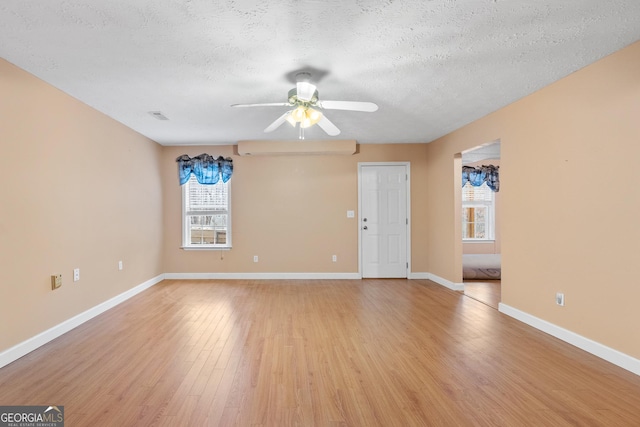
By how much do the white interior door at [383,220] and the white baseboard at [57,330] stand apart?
3.62 metres

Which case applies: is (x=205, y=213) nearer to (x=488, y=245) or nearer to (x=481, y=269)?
(x=481, y=269)

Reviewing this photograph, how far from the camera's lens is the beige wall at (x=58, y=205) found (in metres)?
2.36

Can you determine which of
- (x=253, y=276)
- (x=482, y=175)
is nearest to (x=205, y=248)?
(x=253, y=276)

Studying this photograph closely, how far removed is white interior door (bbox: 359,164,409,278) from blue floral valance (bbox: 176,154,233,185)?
2342 millimetres

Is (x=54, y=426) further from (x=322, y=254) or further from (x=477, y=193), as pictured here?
(x=477, y=193)

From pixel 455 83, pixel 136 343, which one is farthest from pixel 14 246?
pixel 455 83

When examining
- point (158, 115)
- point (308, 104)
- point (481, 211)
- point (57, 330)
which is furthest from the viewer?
point (481, 211)

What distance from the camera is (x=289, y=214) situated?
5250mm

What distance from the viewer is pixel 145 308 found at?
144 inches

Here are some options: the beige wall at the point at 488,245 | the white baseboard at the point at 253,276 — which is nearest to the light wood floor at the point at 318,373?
the white baseboard at the point at 253,276

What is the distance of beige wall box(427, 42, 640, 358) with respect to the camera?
2.21 meters

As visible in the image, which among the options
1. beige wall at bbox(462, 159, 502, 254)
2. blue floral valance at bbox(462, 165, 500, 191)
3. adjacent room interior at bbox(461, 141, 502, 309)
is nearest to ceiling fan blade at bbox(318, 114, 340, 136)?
adjacent room interior at bbox(461, 141, 502, 309)

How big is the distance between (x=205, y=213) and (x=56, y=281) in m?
2.57

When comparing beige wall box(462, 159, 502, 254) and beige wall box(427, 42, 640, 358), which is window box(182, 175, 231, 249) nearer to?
beige wall box(427, 42, 640, 358)
